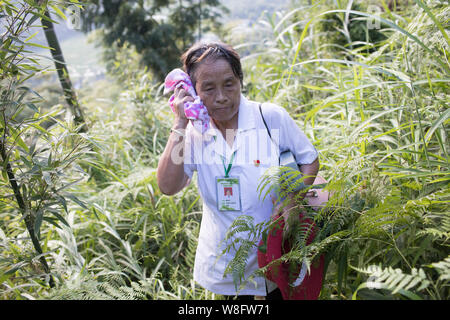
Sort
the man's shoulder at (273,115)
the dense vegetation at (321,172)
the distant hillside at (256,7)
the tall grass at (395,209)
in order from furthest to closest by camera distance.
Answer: the distant hillside at (256,7), the man's shoulder at (273,115), the dense vegetation at (321,172), the tall grass at (395,209)

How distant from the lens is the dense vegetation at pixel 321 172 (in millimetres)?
1349

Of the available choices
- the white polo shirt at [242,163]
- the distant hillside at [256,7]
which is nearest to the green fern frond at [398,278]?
the white polo shirt at [242,163]

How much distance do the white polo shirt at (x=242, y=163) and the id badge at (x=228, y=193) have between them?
2 cm

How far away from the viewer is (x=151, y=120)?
154 inches

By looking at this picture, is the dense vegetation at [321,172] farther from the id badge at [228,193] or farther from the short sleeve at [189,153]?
the short sleeve at [189,153]

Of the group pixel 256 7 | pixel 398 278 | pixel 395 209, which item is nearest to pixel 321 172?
pixel 395 209

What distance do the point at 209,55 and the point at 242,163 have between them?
0.51 meters

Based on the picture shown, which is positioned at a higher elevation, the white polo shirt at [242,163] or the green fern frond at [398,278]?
the white polo shirt at [242,163]

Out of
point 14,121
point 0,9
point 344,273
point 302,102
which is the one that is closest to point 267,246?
point 344,273

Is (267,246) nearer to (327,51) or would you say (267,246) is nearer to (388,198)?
(388,198)

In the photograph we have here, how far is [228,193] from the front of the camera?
1604 mm

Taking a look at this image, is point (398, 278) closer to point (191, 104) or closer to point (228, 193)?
point (228, 193)

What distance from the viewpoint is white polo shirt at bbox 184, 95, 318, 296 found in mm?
1610

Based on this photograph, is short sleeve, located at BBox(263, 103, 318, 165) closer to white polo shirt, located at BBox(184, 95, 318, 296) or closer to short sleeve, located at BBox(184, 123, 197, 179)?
white polo shirt, located at BBox(184, 95, 318, 296)
